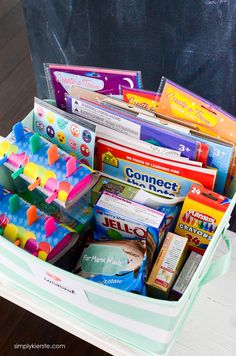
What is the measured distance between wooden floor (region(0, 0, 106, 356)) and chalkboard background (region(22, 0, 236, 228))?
0.67 metres

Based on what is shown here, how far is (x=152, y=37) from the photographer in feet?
3.06

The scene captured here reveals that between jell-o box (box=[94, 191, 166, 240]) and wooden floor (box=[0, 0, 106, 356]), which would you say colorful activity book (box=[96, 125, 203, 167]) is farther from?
wooden floor (box=[0, 0, 106, 356])

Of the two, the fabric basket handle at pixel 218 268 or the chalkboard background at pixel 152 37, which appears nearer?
the fabric basket handle at pixel 218 268

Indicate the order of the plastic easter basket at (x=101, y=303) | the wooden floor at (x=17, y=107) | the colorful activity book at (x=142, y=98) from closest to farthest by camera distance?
the plastic easter basket at (x=101, y=303)
the colorful activity book at (x=142, y=98)
the wooden floor at (x=17, y=107)

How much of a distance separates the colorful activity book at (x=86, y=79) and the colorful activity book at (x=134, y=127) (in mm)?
45

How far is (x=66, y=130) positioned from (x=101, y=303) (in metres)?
0.31

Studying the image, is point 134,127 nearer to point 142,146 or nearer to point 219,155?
point 142,146

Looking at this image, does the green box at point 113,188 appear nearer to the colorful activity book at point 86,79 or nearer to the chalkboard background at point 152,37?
the colorful activity book at point 86,79

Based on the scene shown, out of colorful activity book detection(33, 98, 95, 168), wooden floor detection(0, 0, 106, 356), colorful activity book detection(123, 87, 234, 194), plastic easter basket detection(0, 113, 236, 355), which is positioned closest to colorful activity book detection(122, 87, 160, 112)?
colorful activity book detection(123, 87, 234, 194)

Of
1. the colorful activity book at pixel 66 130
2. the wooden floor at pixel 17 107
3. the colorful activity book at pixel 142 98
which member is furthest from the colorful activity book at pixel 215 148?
the wooden floor at pixel 17 107

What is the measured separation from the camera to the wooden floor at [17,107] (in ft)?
3.94

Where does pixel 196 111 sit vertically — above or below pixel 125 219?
above

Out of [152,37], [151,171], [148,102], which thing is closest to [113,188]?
[151,171]

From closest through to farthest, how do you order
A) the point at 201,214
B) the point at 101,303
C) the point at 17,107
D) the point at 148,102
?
the point at 101,303, the point at 201,214, the point at 148,102, the point at 17,107
